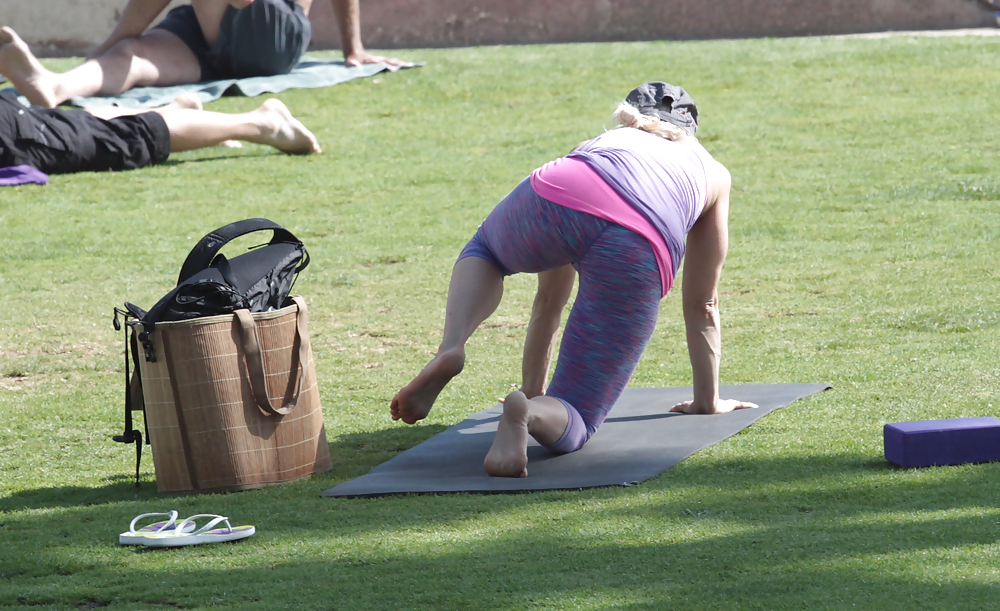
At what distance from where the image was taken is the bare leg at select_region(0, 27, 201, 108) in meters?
7.73

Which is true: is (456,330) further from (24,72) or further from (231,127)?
(24,72)

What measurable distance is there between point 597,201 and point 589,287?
9.4 inches

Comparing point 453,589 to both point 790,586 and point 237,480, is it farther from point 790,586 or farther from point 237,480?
point 237,480

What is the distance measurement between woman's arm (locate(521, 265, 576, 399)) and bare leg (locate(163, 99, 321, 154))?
4489 mm

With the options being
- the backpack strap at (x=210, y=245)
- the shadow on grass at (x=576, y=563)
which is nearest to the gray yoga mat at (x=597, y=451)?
→ the shadow on grass at (x=576, y=563)

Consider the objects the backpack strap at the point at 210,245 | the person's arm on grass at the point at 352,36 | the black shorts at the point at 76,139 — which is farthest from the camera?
the person's arm on grass at the point at 352,36

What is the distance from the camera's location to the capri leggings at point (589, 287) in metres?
A: 3.34

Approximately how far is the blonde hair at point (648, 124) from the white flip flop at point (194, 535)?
5.52 ft

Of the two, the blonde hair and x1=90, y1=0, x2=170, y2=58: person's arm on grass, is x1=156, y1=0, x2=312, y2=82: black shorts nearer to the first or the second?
x1=90, y1=0, x2=170, y2=58: person's arm on grass

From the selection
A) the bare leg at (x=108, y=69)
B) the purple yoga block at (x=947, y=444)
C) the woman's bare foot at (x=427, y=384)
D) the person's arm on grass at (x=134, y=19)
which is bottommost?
the purple yoga block at (x=947, y=444)

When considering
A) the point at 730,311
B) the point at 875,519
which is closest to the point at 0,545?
the point at 875,519

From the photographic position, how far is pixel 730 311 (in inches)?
208

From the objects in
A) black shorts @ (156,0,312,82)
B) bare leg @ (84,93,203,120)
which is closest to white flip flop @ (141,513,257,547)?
bare leg @ (84,93,203,120)

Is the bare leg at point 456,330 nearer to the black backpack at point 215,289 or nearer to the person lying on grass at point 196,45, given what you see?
the black backpack at point 215,289
